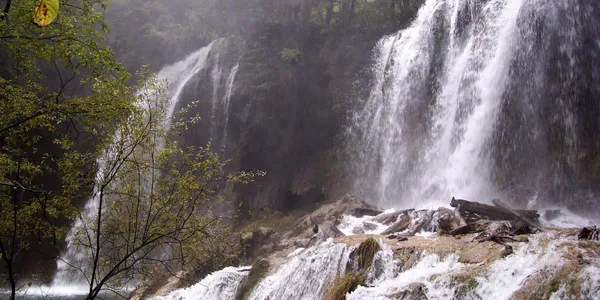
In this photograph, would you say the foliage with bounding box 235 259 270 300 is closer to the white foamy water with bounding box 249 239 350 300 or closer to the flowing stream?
the white foamy water with bounding box 249 239 350 300

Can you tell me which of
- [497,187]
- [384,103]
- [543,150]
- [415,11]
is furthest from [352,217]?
[415,11]

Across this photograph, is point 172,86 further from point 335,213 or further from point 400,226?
point 400,226

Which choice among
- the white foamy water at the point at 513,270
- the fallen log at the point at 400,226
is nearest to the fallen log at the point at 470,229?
the fallen log at the point at 400,226

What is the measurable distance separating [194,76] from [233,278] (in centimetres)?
1746

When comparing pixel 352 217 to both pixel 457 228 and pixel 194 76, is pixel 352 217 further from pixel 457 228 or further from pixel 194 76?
pixel 194 76

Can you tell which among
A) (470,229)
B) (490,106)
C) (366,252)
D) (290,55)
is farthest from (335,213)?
(290,55)

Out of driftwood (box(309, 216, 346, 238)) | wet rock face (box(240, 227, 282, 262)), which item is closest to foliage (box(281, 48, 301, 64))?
wet rock face (box(240, 227, 282, 262))

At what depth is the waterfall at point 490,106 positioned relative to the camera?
13578mm

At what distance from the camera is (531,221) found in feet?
35.0

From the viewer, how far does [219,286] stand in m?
10.7

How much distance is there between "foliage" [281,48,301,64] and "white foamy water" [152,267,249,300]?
1551 cm

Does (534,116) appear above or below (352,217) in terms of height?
above

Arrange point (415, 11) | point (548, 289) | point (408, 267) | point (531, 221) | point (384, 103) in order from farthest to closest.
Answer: point (415, 11) < point (384, 103) < point (531, 221) < point (408, 267) < point (548, 289)

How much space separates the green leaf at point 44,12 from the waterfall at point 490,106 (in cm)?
1414
